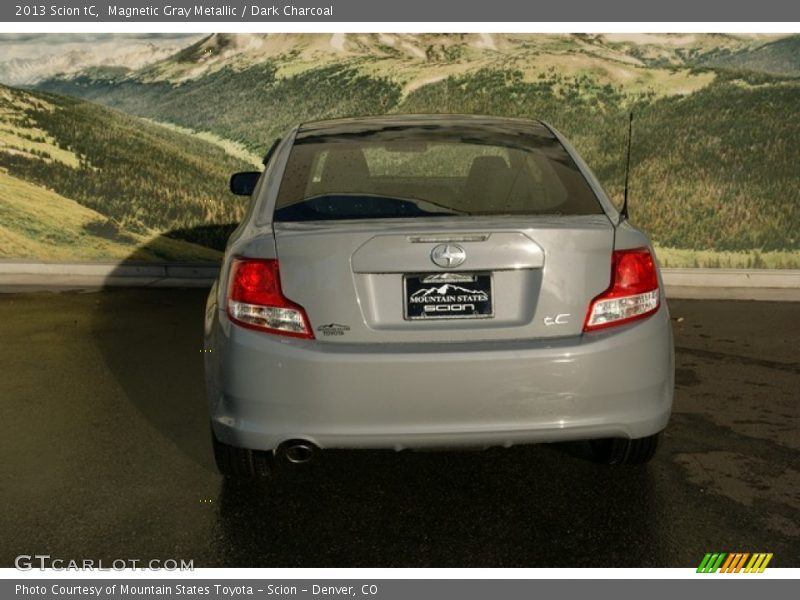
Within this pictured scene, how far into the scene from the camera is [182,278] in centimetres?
1118

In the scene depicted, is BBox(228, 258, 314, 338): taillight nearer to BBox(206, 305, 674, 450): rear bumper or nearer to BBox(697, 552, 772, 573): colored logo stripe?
BBox(206, 305, 674, 450): rear bumper

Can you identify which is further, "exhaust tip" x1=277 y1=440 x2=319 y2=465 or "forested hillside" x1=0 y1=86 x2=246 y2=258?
"forested hillside" x1=0 y1=86 x2=246 y2=258

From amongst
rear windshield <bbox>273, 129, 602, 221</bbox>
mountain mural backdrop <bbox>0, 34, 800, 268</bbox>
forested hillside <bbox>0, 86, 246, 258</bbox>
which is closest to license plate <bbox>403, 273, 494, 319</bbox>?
rear windshield <bbox>273, 129, 602, 221</bbox>

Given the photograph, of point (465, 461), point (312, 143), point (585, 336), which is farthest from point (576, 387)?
point (312, 143)

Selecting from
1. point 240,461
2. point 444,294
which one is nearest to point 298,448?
point 240,461

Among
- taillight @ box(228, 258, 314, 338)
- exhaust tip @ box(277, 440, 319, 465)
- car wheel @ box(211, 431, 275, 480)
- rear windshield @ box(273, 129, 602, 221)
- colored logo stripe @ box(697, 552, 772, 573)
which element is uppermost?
rear windshield @ box(273, 129, 602, 221)

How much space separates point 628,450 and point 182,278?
25.0ft

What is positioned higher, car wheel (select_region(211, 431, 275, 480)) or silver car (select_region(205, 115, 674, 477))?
silver car (select_region(205, 115, 674, 477))

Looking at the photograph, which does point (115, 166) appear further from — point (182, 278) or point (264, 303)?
point (264, 303)

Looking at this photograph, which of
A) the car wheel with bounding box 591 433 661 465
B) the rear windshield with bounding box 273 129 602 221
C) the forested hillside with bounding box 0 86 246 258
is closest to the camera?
the rear windshield with bounding box 273 129 602 221

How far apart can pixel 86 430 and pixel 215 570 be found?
2.06 metres

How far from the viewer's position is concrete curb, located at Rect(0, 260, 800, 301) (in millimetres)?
10164

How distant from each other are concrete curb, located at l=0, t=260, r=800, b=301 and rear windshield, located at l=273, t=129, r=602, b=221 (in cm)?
548

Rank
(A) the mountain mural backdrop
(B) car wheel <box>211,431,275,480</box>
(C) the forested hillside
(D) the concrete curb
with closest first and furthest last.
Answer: (B) car wheel <box>211,431,275,480</box>
(D) the concrete curb
(A) the mountain mural backdrop
(C) the forested hillside
